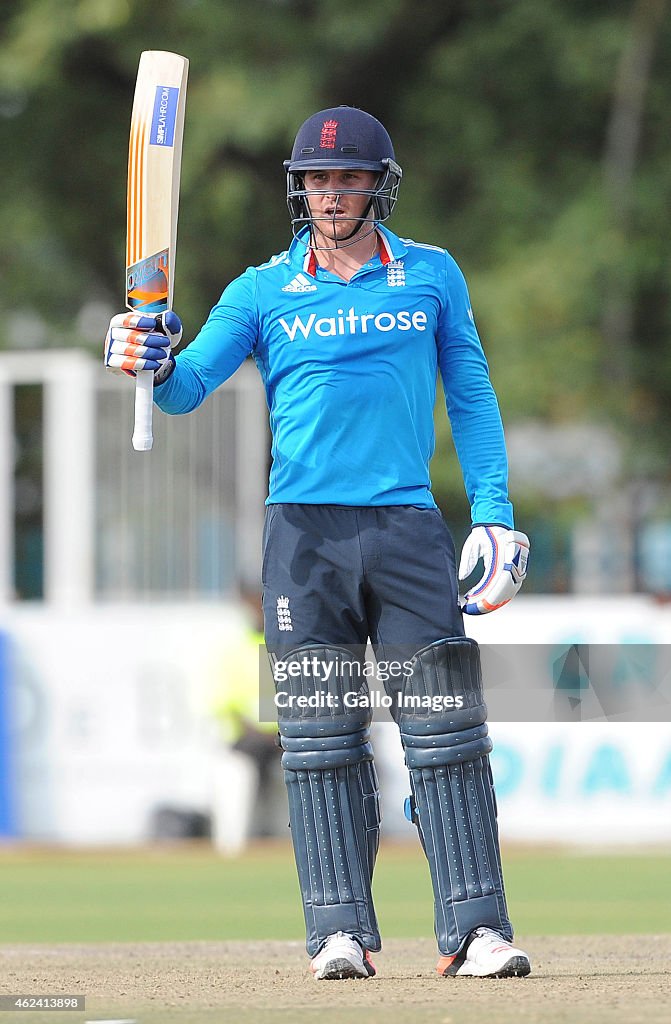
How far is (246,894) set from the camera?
374 inches

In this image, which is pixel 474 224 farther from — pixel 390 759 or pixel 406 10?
pixel 390 759

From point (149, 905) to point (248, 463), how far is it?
4.43 metres

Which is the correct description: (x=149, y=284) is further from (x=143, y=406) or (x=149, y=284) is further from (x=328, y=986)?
(x=328, y=986)

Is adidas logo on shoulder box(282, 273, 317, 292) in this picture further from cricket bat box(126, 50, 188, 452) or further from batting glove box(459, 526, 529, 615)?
batting glove box(459, 526, 529, 615)

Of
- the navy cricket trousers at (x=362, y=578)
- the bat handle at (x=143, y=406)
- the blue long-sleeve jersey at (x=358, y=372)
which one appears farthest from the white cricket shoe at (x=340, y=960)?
the bat handle at (x=143, y=406)

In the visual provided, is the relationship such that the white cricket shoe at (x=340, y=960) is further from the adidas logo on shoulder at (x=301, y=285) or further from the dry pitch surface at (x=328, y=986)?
the adidas logo on shoulder at (x=301, y=285)

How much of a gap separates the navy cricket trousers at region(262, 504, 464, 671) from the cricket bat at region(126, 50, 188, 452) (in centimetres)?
48

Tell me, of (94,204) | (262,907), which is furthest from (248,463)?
(94,204)

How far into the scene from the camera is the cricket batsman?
5176mm

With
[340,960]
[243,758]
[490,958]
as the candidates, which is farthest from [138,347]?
[243,758]

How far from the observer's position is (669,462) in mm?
18047

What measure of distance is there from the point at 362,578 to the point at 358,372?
1.70ft

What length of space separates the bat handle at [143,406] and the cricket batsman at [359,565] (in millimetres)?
100

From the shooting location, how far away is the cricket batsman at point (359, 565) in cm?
518
